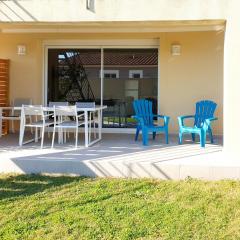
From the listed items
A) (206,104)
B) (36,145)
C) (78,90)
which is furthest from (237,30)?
(78,90)

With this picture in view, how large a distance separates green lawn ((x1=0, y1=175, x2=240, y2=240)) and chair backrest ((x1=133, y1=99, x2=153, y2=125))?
10.4 ft

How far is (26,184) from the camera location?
6.00 m

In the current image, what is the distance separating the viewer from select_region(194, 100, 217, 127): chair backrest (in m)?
9.07

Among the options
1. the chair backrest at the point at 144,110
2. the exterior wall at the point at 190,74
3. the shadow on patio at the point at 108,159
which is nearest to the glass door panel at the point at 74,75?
the exterior wall at the point at 190,74

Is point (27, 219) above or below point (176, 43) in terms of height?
below

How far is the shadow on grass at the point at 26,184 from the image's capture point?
5.57m

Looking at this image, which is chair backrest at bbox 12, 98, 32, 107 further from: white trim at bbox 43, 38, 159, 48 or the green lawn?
the green lawn

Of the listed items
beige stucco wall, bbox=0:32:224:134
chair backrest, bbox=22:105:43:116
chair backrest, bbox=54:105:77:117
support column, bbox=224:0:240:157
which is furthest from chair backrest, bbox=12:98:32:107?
support column, bbox=224:0:240:157

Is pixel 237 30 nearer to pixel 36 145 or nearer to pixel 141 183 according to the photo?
pixel 141 183

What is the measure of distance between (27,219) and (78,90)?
6.58 metres

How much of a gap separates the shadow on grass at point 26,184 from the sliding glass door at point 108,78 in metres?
4.76

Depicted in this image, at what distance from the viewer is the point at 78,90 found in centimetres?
1098

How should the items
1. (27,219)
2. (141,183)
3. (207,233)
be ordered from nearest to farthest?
(207,233), (27,219), (141,183)

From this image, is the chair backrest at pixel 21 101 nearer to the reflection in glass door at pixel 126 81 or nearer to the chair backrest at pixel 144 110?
the reflection in glass door at pixel 126 81
